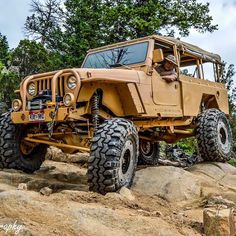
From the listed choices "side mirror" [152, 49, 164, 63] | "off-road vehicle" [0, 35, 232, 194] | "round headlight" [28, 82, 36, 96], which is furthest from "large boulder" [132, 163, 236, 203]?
"round headlight" [28, 82, 36, 96]

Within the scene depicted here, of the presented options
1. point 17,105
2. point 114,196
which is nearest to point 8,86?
point 17,105

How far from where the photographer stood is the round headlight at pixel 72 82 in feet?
18.9

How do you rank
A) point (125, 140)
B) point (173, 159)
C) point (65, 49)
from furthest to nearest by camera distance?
point (65, 49) < point (173, 159) < point (125, 140)

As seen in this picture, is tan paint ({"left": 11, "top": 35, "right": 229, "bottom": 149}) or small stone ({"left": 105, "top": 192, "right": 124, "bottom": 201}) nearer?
small stone ({"left": 105, "top": 192, "right": 124, "bottom": 201})

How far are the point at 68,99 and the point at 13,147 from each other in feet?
4.87

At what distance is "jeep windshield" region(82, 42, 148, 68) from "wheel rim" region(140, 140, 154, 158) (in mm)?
2549

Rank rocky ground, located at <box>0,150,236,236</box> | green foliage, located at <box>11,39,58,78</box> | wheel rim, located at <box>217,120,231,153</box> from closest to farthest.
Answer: rocky ground, located at <box>0,150,236,236</box> → wheel rim, located at <box>217,120,231,153</box> → green foliage, located at <box>11,39,58,78</box>

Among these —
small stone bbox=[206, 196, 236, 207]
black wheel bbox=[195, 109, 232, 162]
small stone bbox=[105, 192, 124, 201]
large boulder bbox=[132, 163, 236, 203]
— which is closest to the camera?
small stone bbox=[105, 192, 124, 201]

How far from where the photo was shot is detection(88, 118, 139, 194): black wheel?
17.3ft

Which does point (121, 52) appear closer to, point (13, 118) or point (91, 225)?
point (13, 118)

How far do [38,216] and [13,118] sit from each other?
116 inches

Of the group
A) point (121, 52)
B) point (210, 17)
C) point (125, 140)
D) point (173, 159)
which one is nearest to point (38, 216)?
point (125, 140)

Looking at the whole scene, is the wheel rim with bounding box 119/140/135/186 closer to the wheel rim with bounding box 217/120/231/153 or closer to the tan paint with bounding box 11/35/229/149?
the tan paint with bounding box 11/35/229/149

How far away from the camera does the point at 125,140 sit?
5609 millimetres
